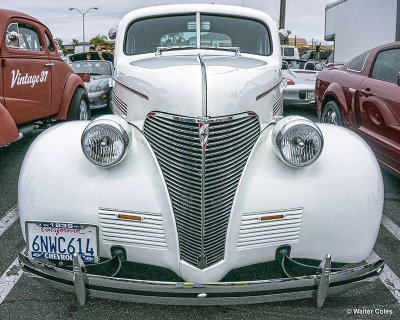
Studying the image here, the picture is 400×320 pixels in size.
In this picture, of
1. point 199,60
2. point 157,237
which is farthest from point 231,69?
point 157,237

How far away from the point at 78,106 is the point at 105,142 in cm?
485

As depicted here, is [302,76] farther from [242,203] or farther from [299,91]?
[242,203]

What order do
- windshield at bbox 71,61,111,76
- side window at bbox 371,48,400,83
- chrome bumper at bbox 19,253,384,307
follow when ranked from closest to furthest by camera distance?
chrome bumper at bbox 19,253,384,307 < side window at bbox 371,48,400,83 < windshield at bbox 71,61,111,76

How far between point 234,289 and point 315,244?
0.59 metres

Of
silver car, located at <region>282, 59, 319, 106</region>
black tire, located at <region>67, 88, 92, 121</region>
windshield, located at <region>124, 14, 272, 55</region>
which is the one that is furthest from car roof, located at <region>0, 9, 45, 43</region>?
silver car, located at <region>282, 59, 319, 106</region>

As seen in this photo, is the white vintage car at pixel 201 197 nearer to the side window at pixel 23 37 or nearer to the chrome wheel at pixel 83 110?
the side window at pixel 23 37

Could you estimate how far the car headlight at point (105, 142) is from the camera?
7.98 feet

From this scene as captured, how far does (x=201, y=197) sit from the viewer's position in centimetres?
235

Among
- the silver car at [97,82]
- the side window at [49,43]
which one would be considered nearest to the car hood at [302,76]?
the silver car at [97,82]

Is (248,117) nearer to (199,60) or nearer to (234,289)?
(199,60)

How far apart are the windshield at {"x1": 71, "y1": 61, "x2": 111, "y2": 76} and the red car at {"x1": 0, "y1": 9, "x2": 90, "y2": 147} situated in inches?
167

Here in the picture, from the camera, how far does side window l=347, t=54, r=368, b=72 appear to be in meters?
5.60

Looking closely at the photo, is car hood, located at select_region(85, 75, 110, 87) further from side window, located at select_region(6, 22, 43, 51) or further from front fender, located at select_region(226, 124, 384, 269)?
front fender, located at select_region(226, 124, 384, 269)

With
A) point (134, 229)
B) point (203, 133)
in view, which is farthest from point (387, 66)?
point (134, 229)
